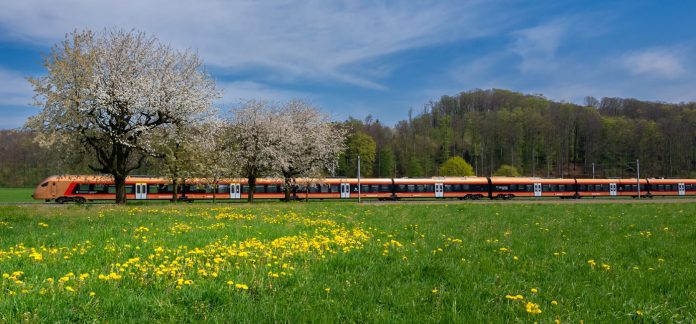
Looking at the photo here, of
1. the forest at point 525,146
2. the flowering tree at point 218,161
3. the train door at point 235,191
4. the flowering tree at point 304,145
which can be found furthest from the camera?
the forest at point 525,146

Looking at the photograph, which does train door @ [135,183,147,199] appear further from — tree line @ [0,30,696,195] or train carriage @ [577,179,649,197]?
train carriage @ [577,179,649,197]

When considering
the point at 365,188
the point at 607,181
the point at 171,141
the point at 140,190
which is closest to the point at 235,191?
the point at 140,190

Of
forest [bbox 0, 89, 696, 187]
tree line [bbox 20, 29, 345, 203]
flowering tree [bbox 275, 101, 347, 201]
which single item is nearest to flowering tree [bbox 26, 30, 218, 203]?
tree line [bbox 20, 29, 345, 203]

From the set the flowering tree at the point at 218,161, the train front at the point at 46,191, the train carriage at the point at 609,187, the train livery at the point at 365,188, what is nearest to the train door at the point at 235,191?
the train livery at the point at 365,188

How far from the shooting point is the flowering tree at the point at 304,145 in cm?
4497

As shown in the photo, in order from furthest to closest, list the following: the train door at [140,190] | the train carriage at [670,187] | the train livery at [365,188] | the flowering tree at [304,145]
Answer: the train carriage at [670,187], the train door at [140,190], the train livery at [365,188], the flowering tree at [304,145]

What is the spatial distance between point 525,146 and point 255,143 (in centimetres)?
11389

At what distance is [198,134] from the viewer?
3194 centimetres

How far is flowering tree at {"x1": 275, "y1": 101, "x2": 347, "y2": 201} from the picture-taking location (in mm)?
44969

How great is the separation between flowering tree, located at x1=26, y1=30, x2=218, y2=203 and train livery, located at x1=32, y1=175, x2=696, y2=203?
1509 centimetres

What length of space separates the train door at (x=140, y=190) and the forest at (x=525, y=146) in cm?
5978

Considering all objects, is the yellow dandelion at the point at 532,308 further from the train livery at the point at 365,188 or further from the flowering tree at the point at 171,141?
the train livery at the point at 365,188

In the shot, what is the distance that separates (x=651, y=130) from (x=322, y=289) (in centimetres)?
15251

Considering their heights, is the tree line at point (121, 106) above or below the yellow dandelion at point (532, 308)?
above
